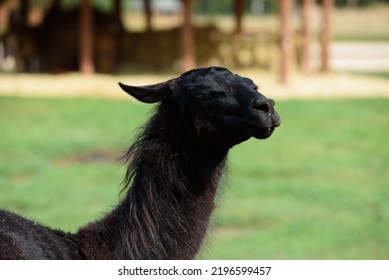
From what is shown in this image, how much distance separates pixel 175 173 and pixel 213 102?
1.49 feet

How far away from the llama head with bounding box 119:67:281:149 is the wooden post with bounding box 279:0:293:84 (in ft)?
69.6

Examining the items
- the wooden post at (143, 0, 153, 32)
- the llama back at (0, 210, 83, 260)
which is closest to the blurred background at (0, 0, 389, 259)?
the llama back at (0, 210, 83, 260)

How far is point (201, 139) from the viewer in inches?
232

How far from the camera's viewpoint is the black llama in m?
5.81

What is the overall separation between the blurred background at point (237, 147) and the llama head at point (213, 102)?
23.8 inches

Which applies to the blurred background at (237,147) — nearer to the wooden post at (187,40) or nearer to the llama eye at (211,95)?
the wooden post at (187,40)

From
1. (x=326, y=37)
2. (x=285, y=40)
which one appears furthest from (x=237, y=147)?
(x=326, y=37)

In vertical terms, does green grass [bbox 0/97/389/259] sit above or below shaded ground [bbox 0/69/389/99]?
above

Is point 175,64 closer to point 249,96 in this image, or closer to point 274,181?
point 274,181

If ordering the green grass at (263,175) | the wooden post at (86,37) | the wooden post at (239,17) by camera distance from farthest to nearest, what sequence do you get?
the wooden post at (239,17), the wooden post at (86,37), the green grass at (263,175)

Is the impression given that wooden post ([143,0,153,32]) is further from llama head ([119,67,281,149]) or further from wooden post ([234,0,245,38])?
llama head ([119,67,281,149])

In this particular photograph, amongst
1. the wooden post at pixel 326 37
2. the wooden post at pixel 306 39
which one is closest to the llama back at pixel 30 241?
the wooden post at pixel 306 39

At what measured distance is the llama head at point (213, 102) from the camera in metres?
5.79

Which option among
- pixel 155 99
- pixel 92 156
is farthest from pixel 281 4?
pixel 155 99
